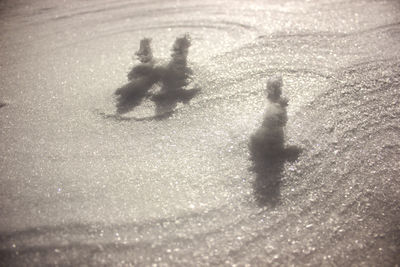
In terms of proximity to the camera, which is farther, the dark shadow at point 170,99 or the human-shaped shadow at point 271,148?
the dark shadow at point 170,99

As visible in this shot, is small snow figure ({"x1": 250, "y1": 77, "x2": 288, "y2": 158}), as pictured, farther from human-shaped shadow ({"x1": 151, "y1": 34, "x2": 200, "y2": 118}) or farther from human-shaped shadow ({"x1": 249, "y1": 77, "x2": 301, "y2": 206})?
human-shaped shadow ({"x1": 151, "y1": 34, "x2": 200, "y2": 118})

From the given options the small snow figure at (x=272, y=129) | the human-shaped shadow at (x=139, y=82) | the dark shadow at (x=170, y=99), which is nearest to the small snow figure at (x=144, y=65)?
the human-shaped shadow at (x=139, y=82)

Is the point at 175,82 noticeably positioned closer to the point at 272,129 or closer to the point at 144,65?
the point at 144,65

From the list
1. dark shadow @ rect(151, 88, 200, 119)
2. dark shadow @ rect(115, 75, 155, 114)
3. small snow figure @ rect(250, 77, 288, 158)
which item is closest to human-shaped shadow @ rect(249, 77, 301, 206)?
small snow figure @ rect(250, 77, 288, 158)

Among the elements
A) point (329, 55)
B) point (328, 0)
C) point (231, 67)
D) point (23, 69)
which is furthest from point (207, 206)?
point (328, 0)

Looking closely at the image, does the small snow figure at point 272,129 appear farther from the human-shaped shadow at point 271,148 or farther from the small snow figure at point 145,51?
the small snow figure at point 145,51

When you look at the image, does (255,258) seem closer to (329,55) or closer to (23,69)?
(329,55)
